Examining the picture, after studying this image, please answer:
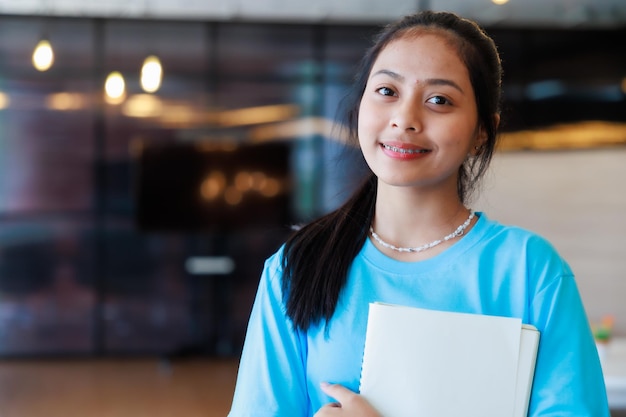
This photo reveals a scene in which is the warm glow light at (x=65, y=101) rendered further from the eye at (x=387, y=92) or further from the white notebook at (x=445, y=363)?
the white notebook at (x=445, y=363)

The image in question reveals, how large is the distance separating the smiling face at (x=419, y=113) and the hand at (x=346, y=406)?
0.29m

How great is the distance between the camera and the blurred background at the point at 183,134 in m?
→ 7.16

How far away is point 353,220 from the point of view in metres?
1.14

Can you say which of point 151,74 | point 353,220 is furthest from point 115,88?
point 353,220

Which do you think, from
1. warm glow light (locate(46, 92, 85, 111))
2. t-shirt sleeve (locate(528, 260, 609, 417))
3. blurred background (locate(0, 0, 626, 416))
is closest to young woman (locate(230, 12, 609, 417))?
t-shirt sleeve (locate(528, 260, 609, 417))

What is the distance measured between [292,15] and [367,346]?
6848 mm

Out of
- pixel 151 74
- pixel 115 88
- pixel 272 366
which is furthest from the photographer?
pixel 115 88

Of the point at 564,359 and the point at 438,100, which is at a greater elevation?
the point at 438,100

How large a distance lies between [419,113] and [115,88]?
6710 millimetres

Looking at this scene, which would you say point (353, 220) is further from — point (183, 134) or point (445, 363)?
point (183, 134)

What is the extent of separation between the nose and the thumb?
0.35 meters

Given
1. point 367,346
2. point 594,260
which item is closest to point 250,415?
point 367,346

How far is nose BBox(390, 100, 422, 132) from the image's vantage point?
3.24 feet

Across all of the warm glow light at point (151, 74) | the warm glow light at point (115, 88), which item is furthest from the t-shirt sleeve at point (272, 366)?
the warm glow light at point (115, 88)
